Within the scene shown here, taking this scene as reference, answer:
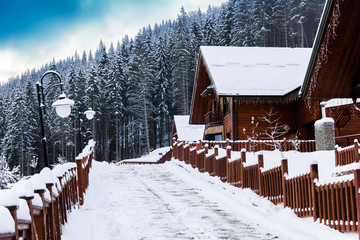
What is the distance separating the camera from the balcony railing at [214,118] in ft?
96.1

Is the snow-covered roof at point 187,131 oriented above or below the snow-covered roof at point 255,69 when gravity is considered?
below

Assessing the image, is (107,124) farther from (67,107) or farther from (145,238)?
(145,238)

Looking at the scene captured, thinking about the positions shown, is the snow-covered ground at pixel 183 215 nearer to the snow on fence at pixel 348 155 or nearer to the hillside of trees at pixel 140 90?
the snow on fence at pixel 348 155

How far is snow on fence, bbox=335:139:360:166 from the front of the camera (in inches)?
528

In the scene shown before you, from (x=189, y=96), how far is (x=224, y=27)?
38.8 ft

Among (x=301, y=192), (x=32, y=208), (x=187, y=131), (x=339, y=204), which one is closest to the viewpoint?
(x=32, y=208)

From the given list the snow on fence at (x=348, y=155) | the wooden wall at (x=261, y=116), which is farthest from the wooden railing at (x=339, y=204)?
the wooden wall at (x=261, y=116)

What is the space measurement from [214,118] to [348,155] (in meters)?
17.2

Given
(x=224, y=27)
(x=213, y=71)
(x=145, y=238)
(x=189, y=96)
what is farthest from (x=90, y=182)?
(x=224, y=27)

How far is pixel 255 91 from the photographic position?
24500 mm

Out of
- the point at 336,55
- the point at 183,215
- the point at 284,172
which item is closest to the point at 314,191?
the point at 284,172

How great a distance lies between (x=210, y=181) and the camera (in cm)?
1642

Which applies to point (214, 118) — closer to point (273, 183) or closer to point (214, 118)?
point (214, 118)

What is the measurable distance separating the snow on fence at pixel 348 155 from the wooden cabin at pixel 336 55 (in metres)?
3.55
